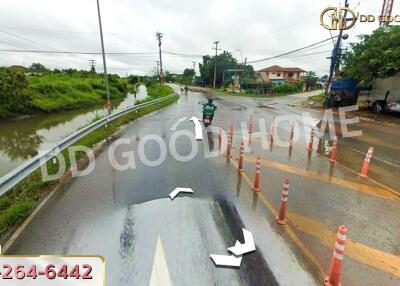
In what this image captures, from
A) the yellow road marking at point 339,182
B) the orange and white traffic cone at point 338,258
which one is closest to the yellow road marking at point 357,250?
the orange and white traffic cone at point 338,258

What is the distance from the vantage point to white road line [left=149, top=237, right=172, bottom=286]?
4223 mm

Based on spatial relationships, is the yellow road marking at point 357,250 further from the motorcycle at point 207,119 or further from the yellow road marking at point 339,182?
the motorcycle at point 207,119

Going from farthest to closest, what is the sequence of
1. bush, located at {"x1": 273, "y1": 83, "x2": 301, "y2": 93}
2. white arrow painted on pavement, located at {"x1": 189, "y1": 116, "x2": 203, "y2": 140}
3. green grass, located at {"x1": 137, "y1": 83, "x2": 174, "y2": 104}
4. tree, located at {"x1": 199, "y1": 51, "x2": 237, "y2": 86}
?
tree, located at {"x1": 199, "y1": 51, "x2": 237, "y2": 86}, bush, located at {"x1": 273, "y1": 83, "x2": 301, "y2": 93}, green grass, located at {"x1": 137, "y1": 83, "x2": 174, "y2": 104}, white arrow painted on pavement, located at {"x1": 189, "y1": 116, "x2": 203, "y2": 140}

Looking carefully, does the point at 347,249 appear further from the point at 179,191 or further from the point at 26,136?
the point at 26,136

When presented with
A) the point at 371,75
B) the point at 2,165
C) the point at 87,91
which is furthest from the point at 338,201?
the point at 87,91

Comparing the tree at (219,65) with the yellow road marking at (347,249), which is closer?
the yellow road marking at (347,249)

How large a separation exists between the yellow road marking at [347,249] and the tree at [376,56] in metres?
21.4

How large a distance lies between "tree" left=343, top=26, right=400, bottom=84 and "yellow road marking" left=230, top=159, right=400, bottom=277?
70.1 ft

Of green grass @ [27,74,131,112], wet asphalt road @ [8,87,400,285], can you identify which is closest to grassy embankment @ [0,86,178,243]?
wet asphalt road @ [8,87,400,285]

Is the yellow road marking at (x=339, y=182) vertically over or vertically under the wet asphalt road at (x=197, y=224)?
under

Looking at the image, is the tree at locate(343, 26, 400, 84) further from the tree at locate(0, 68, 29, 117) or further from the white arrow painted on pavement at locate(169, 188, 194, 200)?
the tree at locate(0, 68, 29, 117)

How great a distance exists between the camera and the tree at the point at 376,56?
2278 cm

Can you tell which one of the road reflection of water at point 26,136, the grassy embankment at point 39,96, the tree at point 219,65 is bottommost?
the road reflection of water at point 26,136

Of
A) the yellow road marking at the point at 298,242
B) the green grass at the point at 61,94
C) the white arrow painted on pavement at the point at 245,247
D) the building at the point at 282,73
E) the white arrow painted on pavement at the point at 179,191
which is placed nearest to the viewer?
the yellow road marking at the point at 298,242
